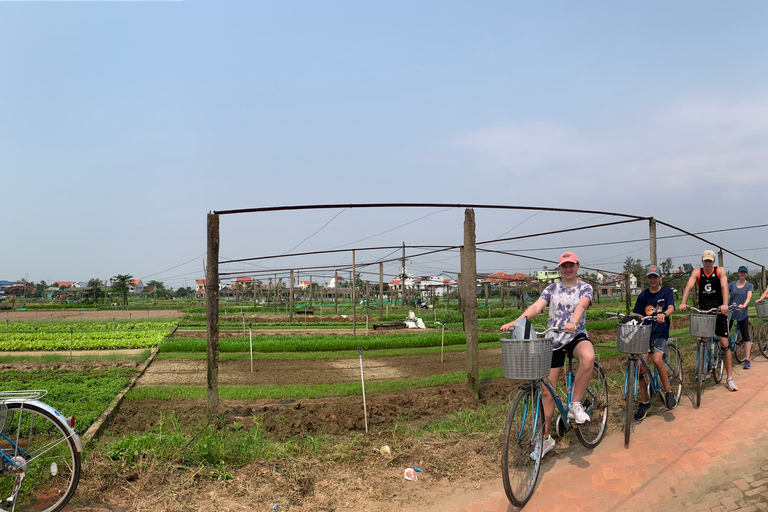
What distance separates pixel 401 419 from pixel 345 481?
9.00ft

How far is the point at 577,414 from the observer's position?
417 cm

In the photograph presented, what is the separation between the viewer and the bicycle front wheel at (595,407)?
4.58 m

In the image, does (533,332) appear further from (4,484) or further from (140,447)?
(4,484)

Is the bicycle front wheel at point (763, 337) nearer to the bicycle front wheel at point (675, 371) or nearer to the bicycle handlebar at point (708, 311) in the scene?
the bicycle handlebar at point (708, 311)

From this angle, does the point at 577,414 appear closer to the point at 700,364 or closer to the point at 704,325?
the point at 700,364

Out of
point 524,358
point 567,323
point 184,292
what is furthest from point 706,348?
point 184,292

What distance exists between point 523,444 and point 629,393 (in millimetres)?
1667

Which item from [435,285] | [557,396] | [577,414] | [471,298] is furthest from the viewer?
[435,285]

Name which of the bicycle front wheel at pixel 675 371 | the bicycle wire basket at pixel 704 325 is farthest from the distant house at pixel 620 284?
the bicycle front wheel at pixel 675 371

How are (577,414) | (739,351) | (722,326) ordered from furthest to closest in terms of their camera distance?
(739,351), (722,326), (577,414)

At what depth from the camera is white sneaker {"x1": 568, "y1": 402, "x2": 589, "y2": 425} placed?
13.6ft

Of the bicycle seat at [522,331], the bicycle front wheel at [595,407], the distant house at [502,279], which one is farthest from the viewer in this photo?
the distant house at [502,279]

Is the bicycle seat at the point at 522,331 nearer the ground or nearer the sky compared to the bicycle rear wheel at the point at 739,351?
nearer the sky

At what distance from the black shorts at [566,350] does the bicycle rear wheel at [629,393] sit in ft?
2.77
